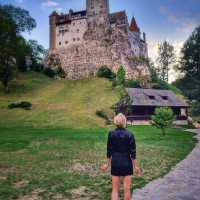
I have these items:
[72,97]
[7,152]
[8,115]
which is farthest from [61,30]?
[7,152]

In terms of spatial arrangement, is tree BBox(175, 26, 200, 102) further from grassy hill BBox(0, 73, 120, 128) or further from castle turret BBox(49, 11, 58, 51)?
castle turret BBox(49, 11, 58, 51)

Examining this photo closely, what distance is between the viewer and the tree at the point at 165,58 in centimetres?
9206

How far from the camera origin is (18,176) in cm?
1156

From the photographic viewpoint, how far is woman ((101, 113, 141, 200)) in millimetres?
6980

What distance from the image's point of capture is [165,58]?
9250cm

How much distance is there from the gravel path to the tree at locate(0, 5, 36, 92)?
47.9 metres

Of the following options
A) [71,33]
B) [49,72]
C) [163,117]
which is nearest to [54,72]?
[49,72]

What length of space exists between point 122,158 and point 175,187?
3407 mm

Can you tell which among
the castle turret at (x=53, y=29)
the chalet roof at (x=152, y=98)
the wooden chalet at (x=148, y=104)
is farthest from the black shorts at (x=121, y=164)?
the castle turret at (x=53, y=29)

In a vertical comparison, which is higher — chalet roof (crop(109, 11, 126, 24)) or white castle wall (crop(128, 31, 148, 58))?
chalet roof (crop(109, 11, 126, 24))

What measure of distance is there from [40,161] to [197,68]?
65.5 metres

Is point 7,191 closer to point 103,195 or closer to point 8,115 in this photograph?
point 103,195

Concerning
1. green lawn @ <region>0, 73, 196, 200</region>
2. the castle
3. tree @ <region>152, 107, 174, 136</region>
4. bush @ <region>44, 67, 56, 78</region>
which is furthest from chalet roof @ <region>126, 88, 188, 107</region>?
bush @ <region>44, 67, 56, 78</region>

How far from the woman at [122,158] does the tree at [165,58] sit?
87.0 meters
